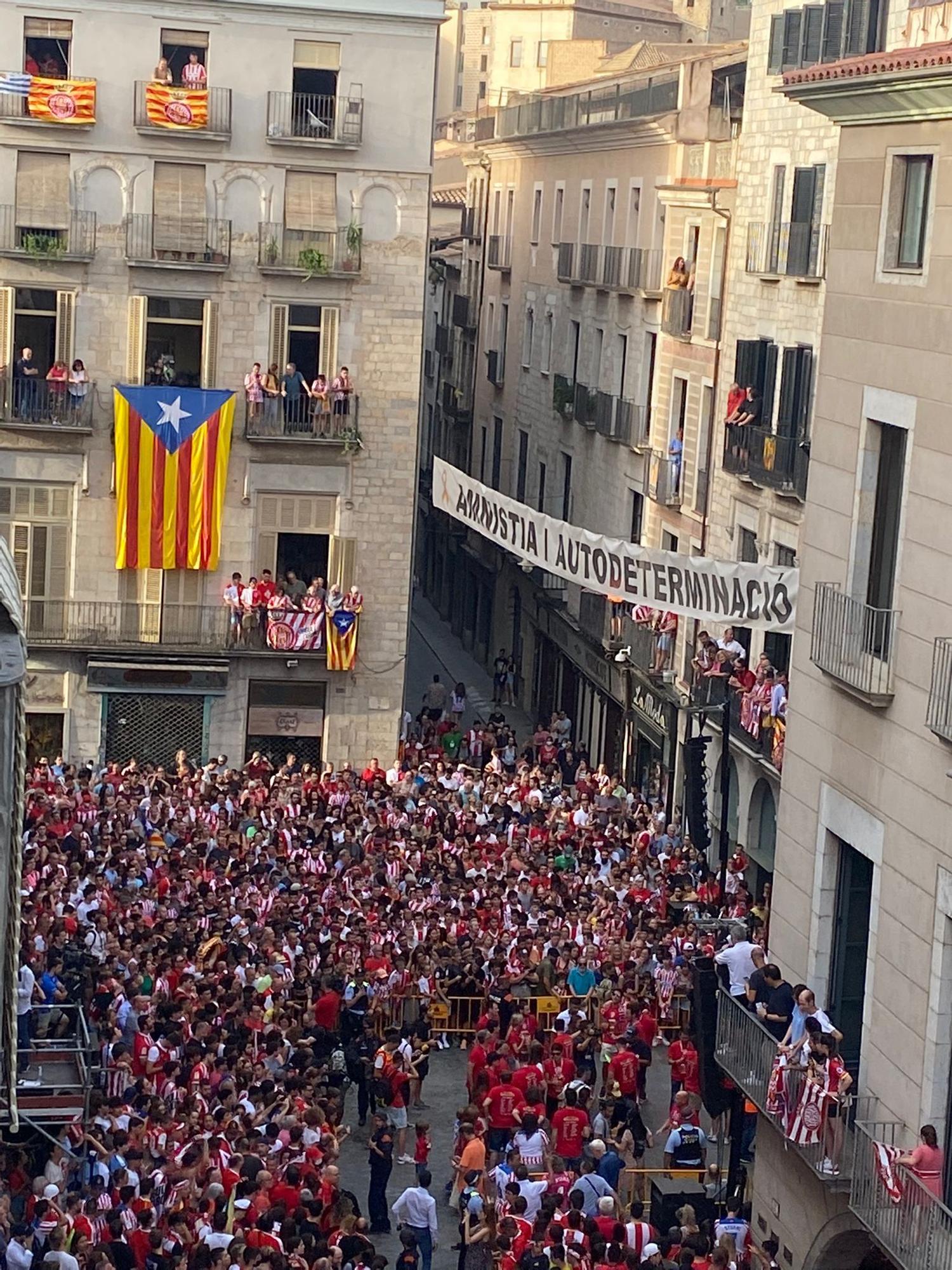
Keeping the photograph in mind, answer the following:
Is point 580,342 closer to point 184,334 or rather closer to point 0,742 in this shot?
point 184,334

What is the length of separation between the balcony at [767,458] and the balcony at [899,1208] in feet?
55.9

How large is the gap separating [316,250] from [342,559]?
574 centimetres

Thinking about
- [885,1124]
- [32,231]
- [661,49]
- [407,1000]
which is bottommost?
[407,1000]

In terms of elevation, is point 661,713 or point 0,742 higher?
point 0,742

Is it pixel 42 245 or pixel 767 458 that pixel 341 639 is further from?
pixel 767 458

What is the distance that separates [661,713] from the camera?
4153cm

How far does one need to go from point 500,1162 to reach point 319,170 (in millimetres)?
23001

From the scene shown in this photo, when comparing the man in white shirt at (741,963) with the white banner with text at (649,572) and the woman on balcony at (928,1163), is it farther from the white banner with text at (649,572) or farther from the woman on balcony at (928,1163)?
the woman on balcony at (928,1163)

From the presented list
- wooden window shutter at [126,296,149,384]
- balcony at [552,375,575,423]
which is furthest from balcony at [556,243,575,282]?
wooden window shutter at [126,296,149,384]

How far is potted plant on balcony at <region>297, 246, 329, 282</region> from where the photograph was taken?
39844 millimetres

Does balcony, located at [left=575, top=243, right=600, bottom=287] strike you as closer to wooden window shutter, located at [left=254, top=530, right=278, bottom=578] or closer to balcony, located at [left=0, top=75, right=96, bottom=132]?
wooden window shutter, located at [left=254, top=530, right=278, bottom=578]

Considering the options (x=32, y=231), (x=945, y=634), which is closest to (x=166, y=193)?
(x=32, y=231)

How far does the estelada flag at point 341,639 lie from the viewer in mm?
40594

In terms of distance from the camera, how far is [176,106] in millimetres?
39250
